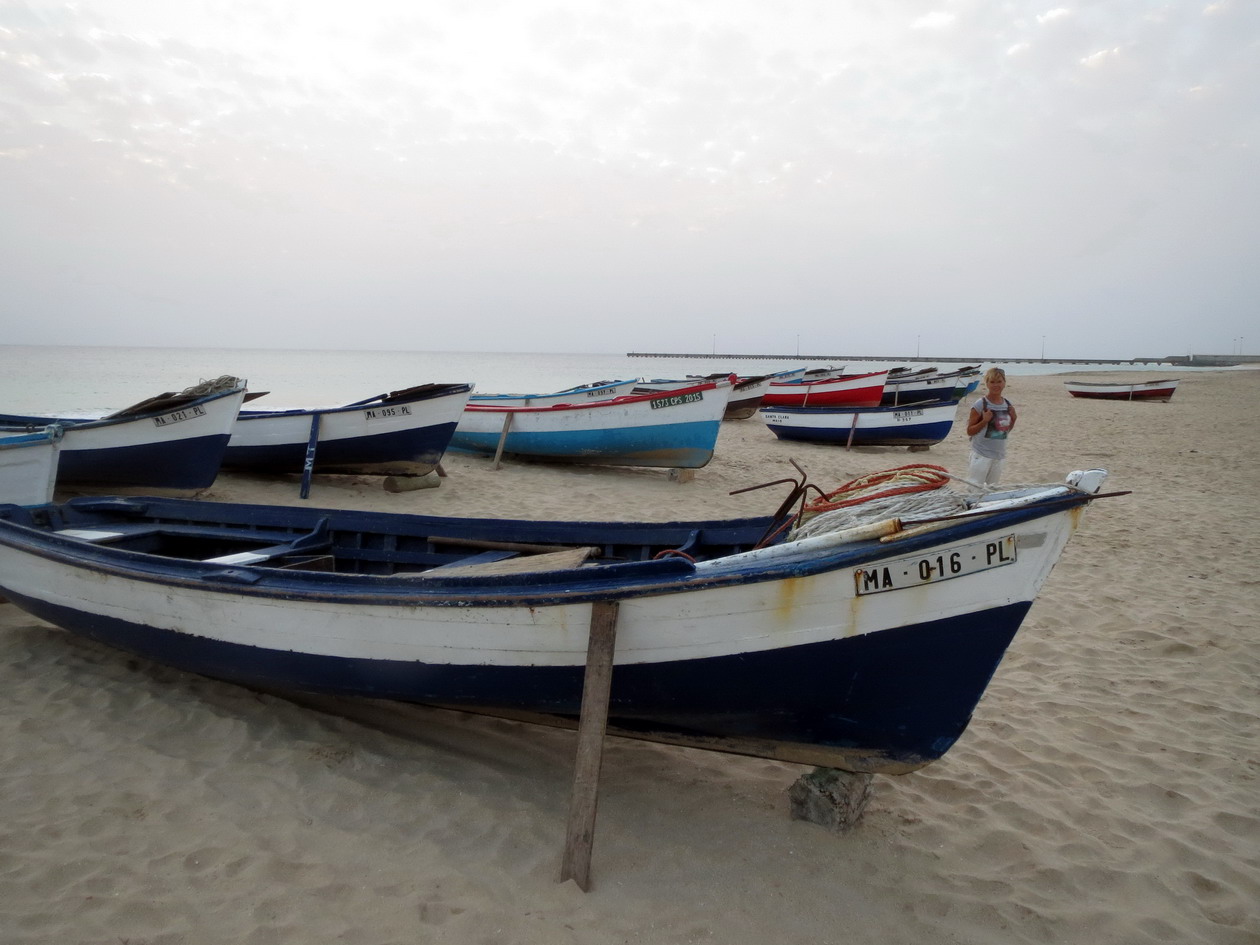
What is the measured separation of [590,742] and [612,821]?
1.74 ft

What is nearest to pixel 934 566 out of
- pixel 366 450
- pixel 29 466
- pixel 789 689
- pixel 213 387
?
pixel 789 689

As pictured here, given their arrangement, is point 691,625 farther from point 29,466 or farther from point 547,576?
point 29,466

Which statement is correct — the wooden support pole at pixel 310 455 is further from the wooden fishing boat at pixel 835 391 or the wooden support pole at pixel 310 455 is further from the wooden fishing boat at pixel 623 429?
the wooden fishing boat at pixel 835 391

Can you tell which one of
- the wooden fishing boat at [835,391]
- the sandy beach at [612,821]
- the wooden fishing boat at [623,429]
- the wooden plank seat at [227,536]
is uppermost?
the wooden fishing boat at [835,391]

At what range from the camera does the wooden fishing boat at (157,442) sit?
801cm

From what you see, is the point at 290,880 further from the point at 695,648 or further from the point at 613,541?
the point at 613,541

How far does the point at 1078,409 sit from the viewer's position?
2475cm

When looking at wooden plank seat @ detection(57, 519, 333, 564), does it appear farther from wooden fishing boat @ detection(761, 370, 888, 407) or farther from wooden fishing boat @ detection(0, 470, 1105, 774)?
wooden fishing boat @ detection(761, 370, 888, 407)

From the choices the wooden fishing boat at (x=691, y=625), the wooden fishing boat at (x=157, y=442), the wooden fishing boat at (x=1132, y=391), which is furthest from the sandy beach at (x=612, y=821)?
the wooden fishing boat at (x=1132, y=391)

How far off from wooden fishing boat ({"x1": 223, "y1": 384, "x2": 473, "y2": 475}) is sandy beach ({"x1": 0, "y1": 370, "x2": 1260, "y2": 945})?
15.2 ft

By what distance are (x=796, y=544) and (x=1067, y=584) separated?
4540 millimetres

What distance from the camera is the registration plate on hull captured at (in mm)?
2541

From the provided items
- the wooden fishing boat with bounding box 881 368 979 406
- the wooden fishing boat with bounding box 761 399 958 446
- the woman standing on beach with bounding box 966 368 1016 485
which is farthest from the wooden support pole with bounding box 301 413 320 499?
the wooden fishing boat with bounding box 881 368 979 406

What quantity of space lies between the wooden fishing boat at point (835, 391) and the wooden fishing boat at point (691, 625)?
15882 mm
